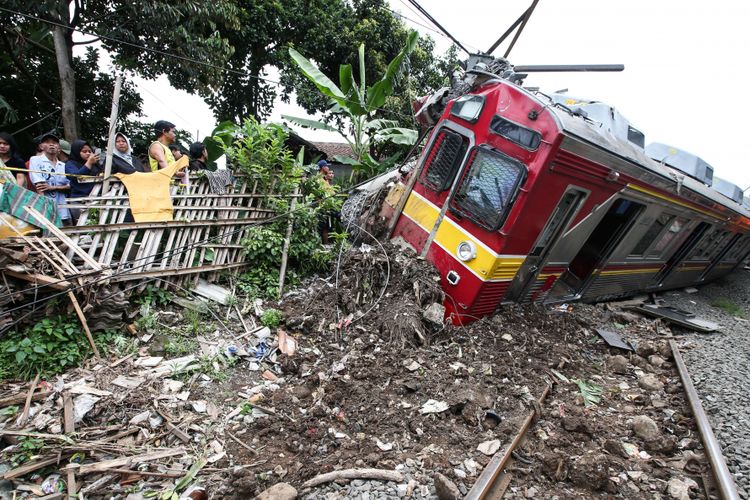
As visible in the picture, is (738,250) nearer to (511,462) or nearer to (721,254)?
(721,254)

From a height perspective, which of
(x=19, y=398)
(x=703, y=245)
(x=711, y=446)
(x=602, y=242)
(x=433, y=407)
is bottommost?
(x=19, y=398)

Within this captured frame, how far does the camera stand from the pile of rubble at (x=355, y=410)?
2697 millimetres

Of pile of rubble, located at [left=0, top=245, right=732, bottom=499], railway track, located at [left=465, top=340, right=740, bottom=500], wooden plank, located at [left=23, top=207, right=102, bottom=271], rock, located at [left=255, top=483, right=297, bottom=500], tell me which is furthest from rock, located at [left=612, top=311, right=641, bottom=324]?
wooden plank, located at [left=23, top=207, right=102, bottom=271]

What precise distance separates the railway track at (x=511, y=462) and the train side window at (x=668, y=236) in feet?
13.6

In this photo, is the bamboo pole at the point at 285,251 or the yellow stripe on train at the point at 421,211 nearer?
the yellow stripe on train at the point at 421,211

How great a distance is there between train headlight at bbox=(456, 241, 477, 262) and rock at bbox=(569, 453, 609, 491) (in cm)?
232

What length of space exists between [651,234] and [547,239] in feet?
11.2

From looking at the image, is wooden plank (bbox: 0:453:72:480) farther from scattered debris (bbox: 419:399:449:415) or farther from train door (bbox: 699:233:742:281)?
→ train door (bbox: 699:233:742:281)

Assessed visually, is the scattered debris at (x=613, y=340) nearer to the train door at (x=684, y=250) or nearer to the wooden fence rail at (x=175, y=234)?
the train door at (x=684, y=250)

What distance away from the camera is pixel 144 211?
14.7 feet

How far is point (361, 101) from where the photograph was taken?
766 cm

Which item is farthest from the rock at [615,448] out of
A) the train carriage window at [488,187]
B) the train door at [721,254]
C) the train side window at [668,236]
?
the train door at [721,254]

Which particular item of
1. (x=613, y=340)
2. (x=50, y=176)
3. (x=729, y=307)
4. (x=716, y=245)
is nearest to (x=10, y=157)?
(x=50, y=176)

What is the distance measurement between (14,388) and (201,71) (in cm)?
806
